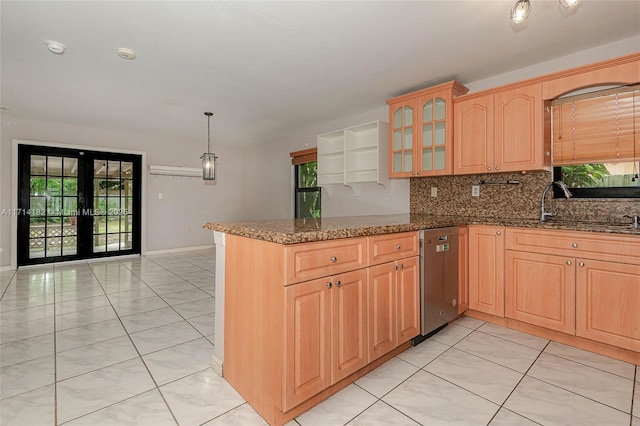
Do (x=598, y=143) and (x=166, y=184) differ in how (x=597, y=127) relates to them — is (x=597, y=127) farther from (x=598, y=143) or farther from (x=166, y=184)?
(x=166, y=184)

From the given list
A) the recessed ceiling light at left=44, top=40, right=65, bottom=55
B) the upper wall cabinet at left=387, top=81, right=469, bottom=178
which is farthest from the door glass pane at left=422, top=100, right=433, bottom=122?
the recessed ceiling light at left=44, top=40, right=65, bottom=55

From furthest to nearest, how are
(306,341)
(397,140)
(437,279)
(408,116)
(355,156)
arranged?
1. (355,156)
2. (397,140)
3. (408,116)
4. (437,279)
5. (306,341)

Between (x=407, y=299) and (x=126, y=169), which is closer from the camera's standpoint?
(x=407, y=299)

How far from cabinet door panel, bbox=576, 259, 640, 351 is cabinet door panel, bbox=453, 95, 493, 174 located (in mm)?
1143

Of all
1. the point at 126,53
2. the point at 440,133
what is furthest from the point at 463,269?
the point at 126,53

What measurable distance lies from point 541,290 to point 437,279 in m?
0.82

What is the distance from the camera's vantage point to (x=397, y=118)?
11.5ft

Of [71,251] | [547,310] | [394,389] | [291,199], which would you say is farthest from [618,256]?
[71,251]

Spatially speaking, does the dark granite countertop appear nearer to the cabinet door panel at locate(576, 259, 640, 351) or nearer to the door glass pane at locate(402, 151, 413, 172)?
the cabinet door panel at locate(576, 259, 640, 351)

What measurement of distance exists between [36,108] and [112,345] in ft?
12.8

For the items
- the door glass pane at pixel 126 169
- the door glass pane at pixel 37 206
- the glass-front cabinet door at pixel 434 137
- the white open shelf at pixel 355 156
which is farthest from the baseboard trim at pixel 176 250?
the glass-front cabinet door at pixel 434 137

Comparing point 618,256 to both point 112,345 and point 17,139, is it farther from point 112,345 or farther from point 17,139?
point 17,139

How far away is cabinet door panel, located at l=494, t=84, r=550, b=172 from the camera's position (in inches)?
101

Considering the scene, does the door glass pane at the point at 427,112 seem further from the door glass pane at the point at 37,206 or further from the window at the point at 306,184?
the door glass pane at the point at 37,206
